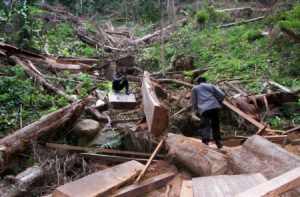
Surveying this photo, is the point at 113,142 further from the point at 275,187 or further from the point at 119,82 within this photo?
the point at 275,187

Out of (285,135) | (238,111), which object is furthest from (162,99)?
(285,135)

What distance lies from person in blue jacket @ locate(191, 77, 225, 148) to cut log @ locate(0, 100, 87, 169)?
2.63 m

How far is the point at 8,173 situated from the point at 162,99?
15.8 ft

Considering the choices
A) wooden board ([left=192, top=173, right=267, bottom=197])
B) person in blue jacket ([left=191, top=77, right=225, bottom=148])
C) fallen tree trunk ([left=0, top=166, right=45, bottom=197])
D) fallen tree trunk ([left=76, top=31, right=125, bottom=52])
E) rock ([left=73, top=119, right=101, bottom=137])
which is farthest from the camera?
fallen tree trunk ([left=76, top=31, right=125, bottom=52])

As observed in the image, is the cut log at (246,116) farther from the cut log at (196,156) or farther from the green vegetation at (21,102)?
the green vegetation at (21,102)

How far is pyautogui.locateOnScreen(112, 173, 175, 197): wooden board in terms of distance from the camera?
557cm

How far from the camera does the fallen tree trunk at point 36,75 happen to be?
10913 mm

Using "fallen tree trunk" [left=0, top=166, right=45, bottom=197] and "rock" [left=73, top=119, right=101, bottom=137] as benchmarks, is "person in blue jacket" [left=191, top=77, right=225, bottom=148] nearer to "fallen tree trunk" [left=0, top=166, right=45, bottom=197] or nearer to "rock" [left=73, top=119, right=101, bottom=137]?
"rock" [left=73, top=119, right=101, bottom=137]

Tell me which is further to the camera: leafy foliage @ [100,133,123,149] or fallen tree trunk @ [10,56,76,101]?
fallen tree trunk @ [10,56,76,101]

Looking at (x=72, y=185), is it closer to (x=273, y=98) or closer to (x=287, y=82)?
(x=273, y=98)

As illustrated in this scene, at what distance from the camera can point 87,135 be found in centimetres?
842

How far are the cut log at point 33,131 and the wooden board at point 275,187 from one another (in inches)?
174

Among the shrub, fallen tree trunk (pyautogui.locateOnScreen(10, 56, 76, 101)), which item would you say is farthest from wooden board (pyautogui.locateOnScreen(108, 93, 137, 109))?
the shrub

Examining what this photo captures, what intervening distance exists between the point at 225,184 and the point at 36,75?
820 centimetres
